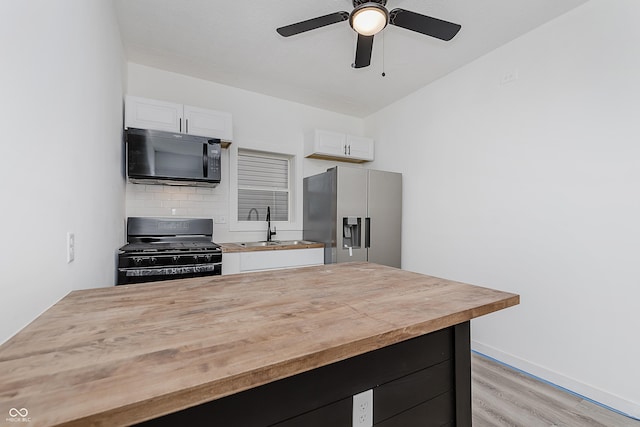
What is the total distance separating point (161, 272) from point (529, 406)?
2984mm

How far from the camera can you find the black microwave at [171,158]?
2758 mm

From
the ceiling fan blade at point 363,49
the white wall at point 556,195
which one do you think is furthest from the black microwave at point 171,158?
the white wall at point 556,195

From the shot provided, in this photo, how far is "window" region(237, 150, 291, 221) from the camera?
3.85 meters

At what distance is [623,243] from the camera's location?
6.48 ft

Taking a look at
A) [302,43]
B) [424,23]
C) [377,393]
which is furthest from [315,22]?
[377,393]

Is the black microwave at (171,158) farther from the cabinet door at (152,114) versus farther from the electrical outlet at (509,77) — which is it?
the electrical outlet at (509,77)

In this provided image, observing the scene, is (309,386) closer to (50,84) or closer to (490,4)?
(50,84)

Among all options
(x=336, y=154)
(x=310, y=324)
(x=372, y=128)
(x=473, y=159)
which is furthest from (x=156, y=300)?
(x=372, y=128)

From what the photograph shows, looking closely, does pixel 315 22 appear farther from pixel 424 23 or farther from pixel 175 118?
pixel 175 118

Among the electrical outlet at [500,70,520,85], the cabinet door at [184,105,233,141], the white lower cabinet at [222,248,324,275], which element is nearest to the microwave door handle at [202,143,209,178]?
the cabinet door at [184,105,233,141]

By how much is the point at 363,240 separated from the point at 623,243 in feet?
7.22

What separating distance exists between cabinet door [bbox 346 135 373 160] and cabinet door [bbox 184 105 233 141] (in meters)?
1.70

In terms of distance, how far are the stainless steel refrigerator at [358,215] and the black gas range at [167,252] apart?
1305 millimetres

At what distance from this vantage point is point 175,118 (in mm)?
2979
